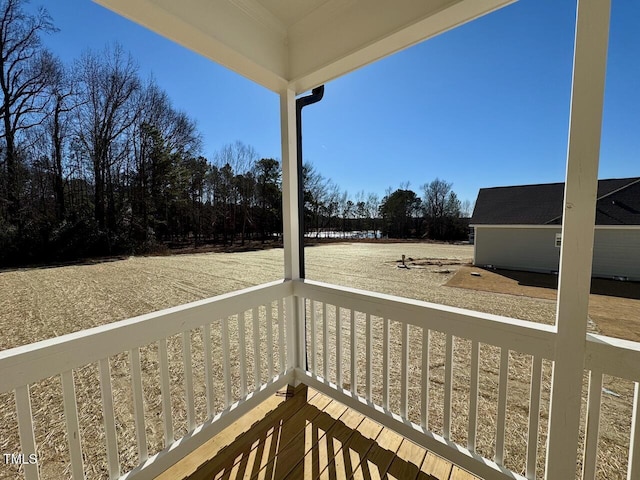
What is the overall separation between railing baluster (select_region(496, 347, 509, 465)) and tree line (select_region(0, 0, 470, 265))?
0.63m

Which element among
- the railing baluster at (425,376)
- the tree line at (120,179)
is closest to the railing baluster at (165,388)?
the tree line at (120,179)

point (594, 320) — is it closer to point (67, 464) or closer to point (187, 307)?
point (187, 307)

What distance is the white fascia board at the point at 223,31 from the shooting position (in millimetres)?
1217

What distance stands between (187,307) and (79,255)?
612mm

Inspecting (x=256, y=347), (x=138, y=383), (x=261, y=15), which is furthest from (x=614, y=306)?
(x=261, y=15)

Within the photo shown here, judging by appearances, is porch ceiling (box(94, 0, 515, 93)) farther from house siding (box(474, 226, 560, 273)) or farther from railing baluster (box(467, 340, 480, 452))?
railing baluster (box(467, 340, 480, 452))

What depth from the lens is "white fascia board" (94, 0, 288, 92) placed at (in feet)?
3.99

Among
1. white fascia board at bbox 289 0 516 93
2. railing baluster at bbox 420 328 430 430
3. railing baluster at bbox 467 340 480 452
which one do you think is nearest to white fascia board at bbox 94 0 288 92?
white fascia board at bbox 289 0 516 93

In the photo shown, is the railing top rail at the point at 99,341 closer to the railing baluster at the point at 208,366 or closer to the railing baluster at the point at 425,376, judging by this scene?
the railing baluster at the point at 208,366

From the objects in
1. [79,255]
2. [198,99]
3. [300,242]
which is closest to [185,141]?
[198,99]

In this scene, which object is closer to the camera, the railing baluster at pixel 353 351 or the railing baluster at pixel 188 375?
the railing baluster at pixel 188 375

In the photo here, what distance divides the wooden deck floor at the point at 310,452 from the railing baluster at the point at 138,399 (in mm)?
240

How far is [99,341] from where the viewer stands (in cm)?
113

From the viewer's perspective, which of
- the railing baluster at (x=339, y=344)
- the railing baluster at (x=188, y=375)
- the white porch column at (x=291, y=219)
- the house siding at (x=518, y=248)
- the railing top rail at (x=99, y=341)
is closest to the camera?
the railing top rail at (x=99, y=341)
